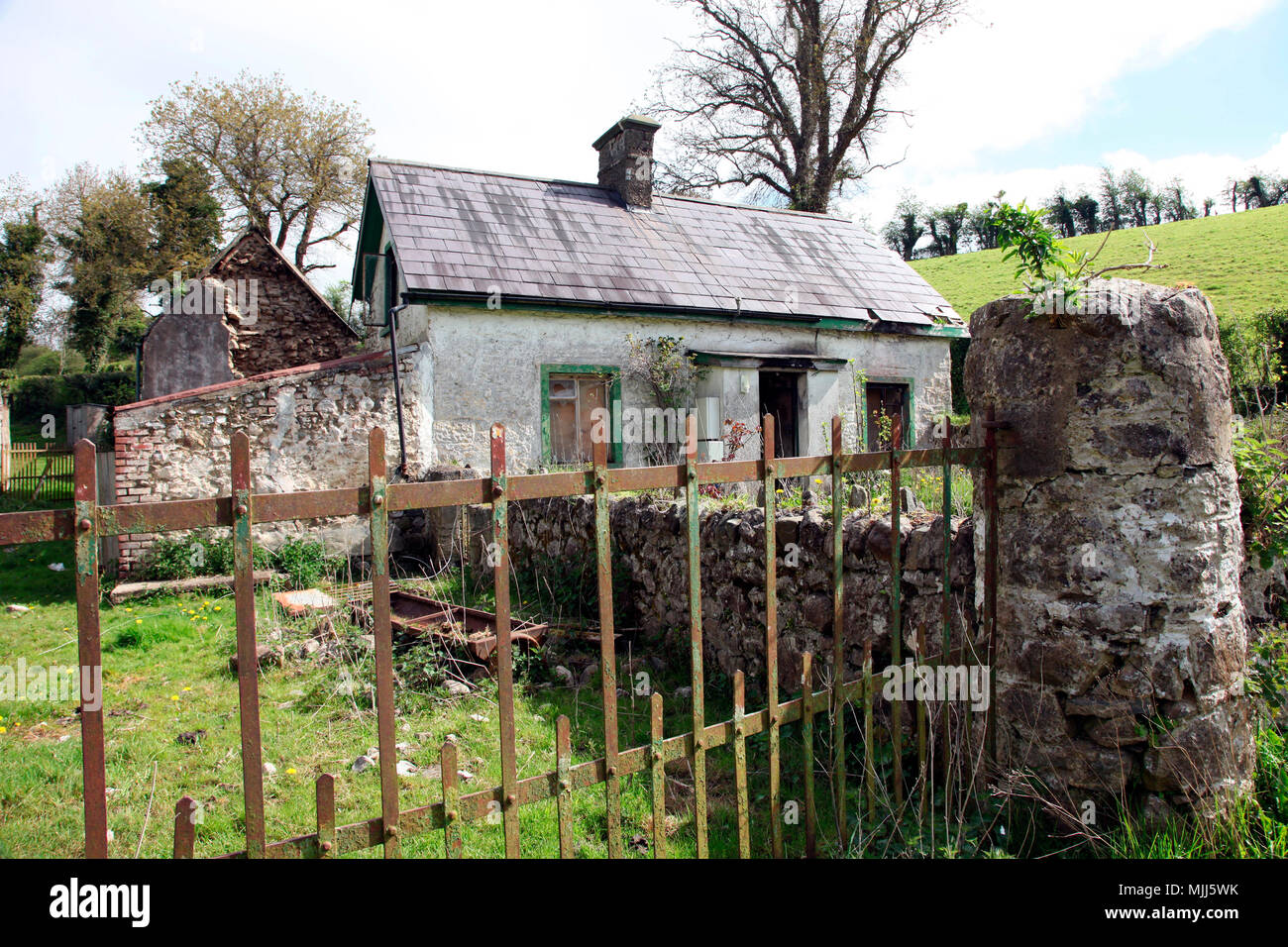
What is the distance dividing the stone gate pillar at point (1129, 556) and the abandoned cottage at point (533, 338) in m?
5.29

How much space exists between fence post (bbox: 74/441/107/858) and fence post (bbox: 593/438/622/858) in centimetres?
113

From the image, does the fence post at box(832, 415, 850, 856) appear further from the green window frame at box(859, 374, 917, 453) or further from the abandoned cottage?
the green window frame at box(859, 374, 917, 453)

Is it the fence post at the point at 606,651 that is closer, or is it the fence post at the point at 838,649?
the fence post at the point at 606,651

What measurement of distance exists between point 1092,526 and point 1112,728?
0.77 meters

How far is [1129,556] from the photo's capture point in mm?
2809

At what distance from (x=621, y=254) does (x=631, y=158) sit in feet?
8.54

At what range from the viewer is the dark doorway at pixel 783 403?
1268cm

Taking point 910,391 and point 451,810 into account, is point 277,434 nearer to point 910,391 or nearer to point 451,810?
point 451,810

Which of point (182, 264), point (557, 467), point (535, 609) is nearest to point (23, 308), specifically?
point (182, 264)

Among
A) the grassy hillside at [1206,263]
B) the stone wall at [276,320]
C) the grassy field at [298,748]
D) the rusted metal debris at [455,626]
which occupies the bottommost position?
the grassy field at [298,748]

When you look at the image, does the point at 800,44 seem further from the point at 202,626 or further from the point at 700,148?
the point at 202,626

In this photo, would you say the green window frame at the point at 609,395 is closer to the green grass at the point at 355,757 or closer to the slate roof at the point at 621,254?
the slate roof at the point at 621,254

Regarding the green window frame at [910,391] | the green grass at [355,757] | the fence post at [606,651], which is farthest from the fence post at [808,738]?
the green window frame at [910,391]
